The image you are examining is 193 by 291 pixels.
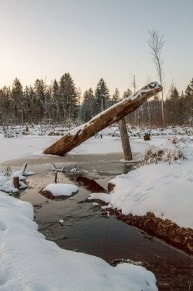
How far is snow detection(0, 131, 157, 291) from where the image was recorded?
12.4ft

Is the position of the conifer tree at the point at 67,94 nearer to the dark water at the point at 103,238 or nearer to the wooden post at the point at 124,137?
the wooden post at the point at 124,137

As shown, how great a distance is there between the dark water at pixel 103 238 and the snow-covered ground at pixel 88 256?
0.34 metres

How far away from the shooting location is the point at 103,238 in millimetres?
6262

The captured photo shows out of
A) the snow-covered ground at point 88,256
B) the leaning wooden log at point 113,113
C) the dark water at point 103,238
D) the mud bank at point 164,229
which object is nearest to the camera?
the snow-covered ground at point 88,256

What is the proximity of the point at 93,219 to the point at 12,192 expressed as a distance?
306 cm

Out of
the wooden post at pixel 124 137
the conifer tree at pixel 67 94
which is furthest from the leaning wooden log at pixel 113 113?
the conifer tree at pixel 67 94

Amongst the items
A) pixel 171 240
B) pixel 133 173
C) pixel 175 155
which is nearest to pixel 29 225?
pixel 171 240

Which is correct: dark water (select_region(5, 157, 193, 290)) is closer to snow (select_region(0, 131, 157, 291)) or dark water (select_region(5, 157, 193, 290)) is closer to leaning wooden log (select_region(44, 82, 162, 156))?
snow (select_region(0, 131, 157, 291))

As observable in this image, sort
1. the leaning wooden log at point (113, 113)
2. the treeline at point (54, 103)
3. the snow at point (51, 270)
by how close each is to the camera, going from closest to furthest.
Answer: the snow at point (51, 270), the leaning wooden log at point (113, 113), the treeline at point (54, 103)

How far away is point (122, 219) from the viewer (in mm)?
7281

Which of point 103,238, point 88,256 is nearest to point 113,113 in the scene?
point 103,238

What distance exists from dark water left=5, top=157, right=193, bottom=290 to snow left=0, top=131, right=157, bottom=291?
1.43ft

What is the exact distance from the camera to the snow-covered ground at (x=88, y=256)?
3889 millimetres

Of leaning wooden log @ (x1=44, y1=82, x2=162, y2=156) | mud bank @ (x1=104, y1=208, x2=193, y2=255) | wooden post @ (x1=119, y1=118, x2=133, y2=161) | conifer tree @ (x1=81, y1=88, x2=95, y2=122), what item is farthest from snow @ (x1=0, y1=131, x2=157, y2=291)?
conifer tree @ (x1=81, y1=88, x2=95, y2=122)
